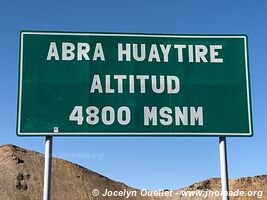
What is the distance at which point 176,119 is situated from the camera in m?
12.2

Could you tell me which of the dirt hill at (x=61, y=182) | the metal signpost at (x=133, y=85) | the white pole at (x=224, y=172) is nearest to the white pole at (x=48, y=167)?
the metal signpost at (x=133, y=85)

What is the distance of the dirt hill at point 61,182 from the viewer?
80000 mm

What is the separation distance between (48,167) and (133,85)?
294 centimetres

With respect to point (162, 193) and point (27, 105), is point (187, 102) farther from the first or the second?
point (162, 193)

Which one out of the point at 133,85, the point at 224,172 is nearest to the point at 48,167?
the point at 133,85

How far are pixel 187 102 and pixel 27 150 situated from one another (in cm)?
8262

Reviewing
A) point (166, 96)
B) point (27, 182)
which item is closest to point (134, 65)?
point (166, 96)

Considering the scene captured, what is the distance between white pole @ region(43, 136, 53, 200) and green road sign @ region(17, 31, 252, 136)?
0.70ft

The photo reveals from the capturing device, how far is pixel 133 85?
12.4 metres

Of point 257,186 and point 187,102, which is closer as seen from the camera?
point 187,102

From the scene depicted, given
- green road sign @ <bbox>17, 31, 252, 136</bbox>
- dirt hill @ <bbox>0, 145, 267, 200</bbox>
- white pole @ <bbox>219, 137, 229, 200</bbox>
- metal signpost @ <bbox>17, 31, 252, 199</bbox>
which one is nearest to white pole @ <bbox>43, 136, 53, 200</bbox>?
metal signpost @ <bbox>17, 31, 252, 199</bbox>

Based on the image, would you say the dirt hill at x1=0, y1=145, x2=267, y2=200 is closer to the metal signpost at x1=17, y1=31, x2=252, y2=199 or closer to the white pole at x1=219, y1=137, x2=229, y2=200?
the metal signpost at x1=17, y1=31, x2=252, y2=199

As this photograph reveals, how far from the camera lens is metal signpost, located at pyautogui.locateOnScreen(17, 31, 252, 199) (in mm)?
12023

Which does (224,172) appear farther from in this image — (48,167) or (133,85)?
(48,167)
